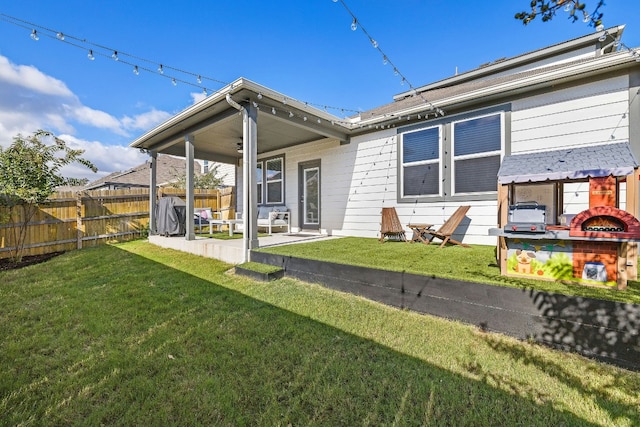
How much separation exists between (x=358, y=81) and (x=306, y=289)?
211 inches

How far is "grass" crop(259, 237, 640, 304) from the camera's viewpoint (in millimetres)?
2205

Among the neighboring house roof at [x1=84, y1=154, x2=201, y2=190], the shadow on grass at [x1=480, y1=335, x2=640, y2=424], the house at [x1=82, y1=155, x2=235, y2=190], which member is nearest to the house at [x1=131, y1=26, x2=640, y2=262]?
the shadow on grass at [x1=480, y1=335, x2=640, y2=424]

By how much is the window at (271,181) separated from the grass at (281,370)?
209 inches

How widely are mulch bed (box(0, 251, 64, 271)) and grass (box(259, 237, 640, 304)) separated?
17.3 feet

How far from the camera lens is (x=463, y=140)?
4957mm

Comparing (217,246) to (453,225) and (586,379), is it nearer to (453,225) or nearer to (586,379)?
(453,225)

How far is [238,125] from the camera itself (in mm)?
6047

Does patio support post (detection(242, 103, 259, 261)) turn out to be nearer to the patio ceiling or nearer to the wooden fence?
the patio ceiling

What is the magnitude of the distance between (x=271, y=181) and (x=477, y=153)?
5.66 metres

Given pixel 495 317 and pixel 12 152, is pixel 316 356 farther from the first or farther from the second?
pixel 12 152

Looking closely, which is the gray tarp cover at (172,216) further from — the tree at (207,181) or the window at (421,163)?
the tree at (207,181)

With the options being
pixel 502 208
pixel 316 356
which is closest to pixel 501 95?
pixel 502 208

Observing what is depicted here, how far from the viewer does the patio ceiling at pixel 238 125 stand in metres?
4.70

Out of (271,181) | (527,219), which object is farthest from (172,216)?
(527,219)
